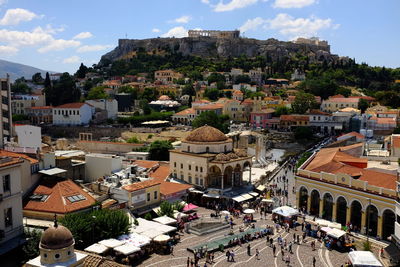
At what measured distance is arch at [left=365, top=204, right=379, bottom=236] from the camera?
2816 cm

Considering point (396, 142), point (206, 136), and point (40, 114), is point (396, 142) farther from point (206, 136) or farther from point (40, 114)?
point (40, 114)

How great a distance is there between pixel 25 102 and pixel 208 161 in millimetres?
64739

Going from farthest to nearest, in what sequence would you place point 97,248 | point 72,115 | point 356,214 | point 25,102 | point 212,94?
point 212,94 → point 25,102 → point 72,115 → point 356,214 → point 97,248

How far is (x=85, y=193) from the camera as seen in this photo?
2823 centimetres

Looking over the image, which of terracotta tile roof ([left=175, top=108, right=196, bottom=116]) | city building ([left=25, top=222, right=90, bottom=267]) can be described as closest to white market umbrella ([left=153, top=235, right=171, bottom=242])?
city building ([left=25, top=222, right=90, bottom=267])

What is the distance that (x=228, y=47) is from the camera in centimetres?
16162

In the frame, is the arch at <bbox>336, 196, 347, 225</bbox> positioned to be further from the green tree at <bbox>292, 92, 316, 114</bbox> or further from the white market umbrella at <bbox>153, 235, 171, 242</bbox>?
the green tree at <bbox>292, 92, 316, 114</bbox>

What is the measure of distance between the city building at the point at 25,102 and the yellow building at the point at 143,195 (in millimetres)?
67009

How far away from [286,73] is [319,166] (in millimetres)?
98972

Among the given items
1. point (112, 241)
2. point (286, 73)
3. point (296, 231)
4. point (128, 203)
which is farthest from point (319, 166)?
point (286, 73)

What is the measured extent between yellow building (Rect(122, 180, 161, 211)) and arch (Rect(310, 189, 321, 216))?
1207cm

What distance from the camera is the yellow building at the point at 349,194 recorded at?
1081 inches

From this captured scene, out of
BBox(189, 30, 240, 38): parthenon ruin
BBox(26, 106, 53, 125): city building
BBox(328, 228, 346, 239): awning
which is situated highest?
BBox(189, 30, 240, 38): parthenon ruin

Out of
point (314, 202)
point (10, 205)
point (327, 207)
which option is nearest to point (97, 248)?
point (10, 205)
